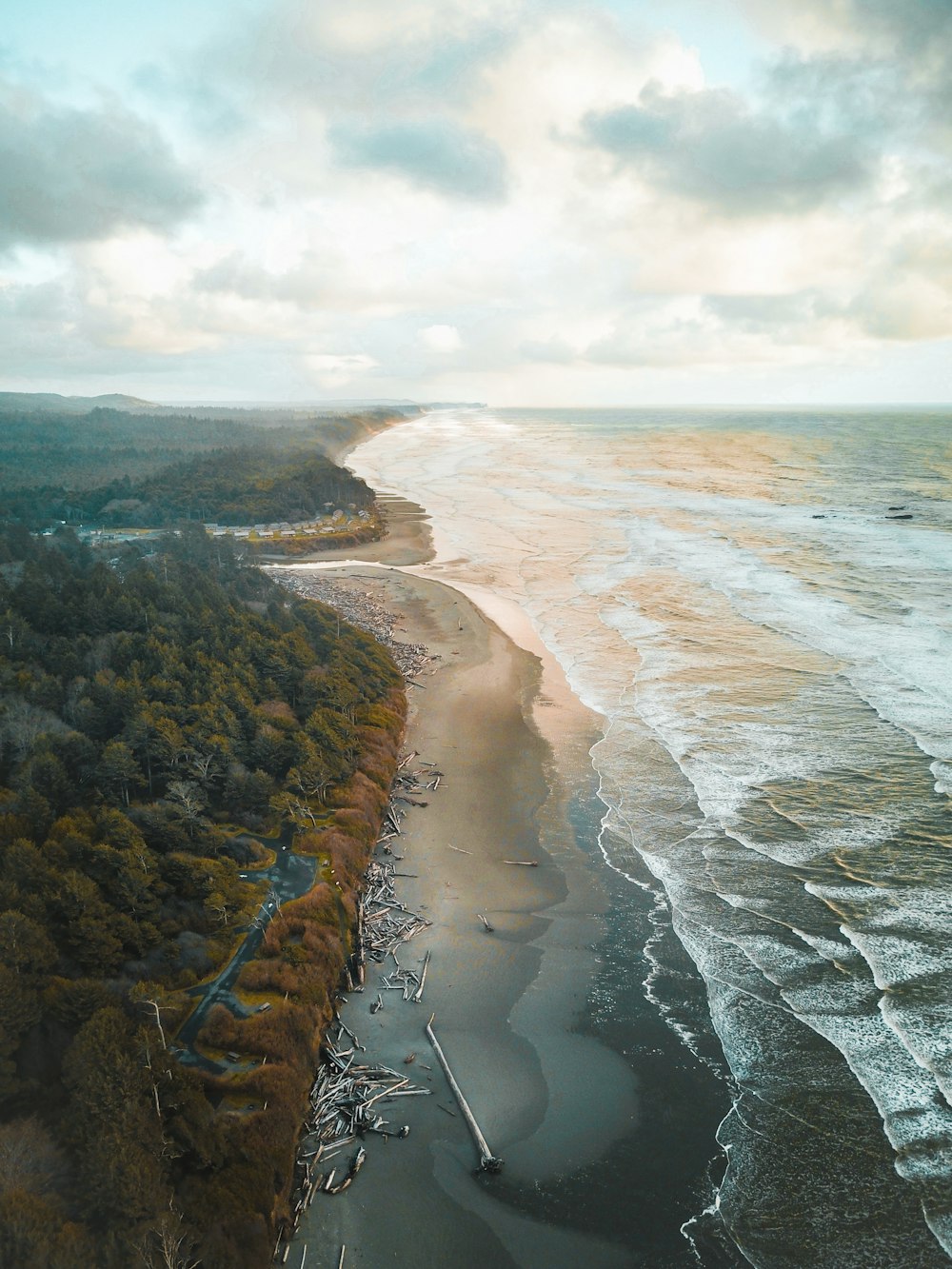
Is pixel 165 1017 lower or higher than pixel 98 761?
lower

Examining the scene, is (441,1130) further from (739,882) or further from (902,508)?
(902,508)

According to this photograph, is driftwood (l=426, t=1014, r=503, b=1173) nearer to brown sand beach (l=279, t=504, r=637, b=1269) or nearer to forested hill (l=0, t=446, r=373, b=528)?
brown sand beach (l=279, t=504, r=637, b=1269)

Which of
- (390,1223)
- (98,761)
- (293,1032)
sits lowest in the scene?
(390,1223)

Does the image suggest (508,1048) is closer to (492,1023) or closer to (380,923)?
(492,1023)

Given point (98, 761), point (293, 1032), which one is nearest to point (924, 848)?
point (293, 1032)

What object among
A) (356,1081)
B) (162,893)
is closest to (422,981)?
(356,1081)

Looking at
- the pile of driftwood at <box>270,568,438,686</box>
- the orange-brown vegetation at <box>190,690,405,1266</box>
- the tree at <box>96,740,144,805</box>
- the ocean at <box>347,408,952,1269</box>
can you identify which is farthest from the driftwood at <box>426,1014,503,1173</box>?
the pile of driftwood at <box>270,568,438,686</box>
